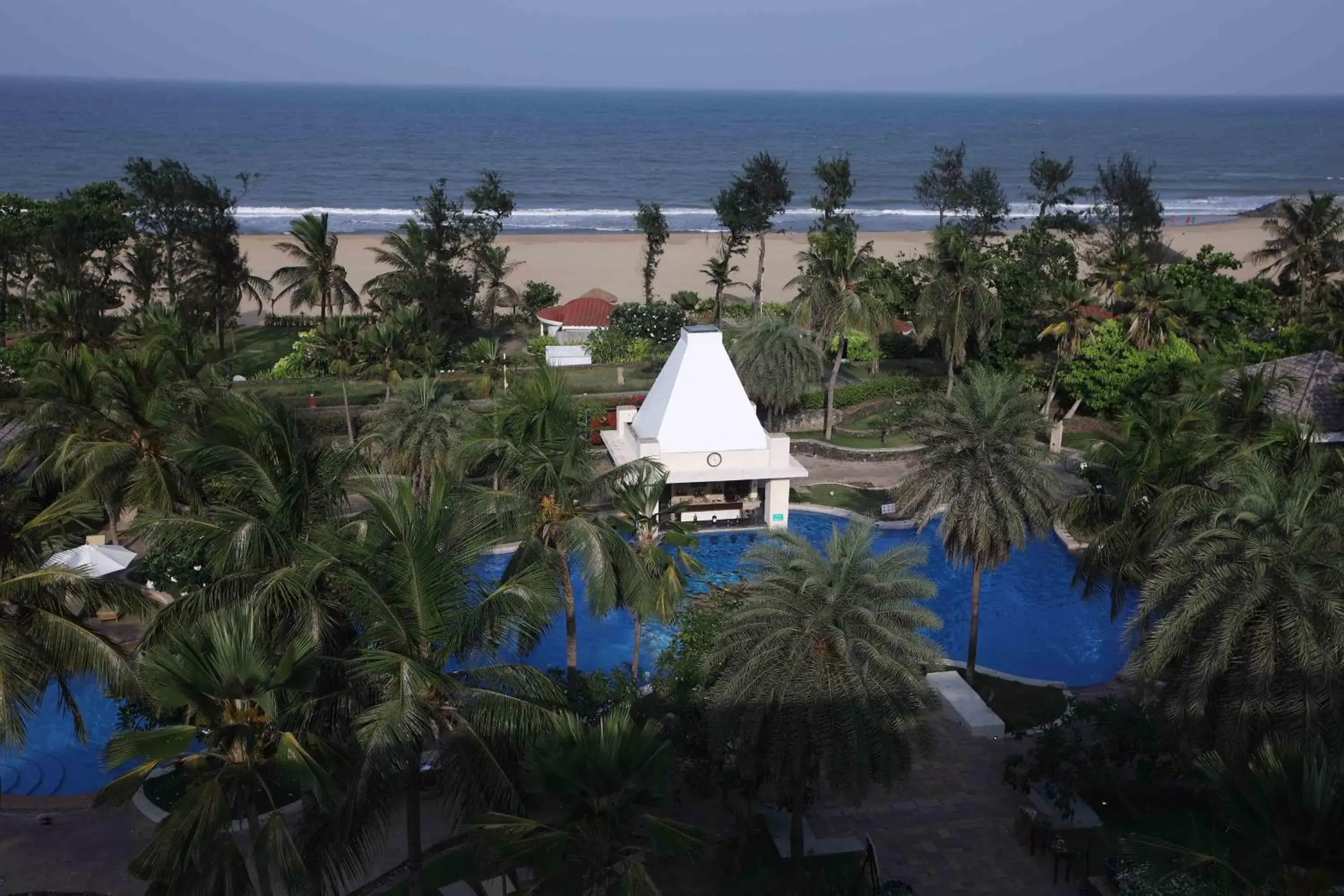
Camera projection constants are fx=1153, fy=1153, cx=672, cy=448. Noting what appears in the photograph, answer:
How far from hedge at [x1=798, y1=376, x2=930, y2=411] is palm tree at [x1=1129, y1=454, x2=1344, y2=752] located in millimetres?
21019

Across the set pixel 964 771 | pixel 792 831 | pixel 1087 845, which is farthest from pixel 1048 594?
pixel 792 831

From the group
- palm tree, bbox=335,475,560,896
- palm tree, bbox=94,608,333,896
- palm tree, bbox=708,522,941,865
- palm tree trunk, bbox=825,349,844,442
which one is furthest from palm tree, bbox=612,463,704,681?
palm tree trunk, bbox=825,349,844,442

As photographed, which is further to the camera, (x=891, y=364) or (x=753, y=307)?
(x=753, y=307)

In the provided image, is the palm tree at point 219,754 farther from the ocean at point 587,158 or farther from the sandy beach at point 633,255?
the ocean at point 587,158

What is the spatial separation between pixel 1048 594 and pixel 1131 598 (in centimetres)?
204

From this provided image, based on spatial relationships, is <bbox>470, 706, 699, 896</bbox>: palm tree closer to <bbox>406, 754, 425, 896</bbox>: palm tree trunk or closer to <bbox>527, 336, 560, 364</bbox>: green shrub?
<bbox>406, 754, 425, 896</bbox>: palm tree trunk

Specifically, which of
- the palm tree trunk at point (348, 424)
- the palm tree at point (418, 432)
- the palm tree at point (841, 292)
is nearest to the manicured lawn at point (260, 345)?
the palm tree trunk at point (348, 424)

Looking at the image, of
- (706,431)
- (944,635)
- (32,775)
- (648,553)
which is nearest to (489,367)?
(706,431)

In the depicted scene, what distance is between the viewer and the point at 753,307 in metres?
46.6

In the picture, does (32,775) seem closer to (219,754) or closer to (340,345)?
(219,754)

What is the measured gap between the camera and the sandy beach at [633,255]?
2355 inches

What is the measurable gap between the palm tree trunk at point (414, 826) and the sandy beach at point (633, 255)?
4269 cm

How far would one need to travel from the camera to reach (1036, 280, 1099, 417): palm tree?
3269cm

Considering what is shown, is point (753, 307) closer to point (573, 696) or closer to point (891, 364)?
point (891, 364)
